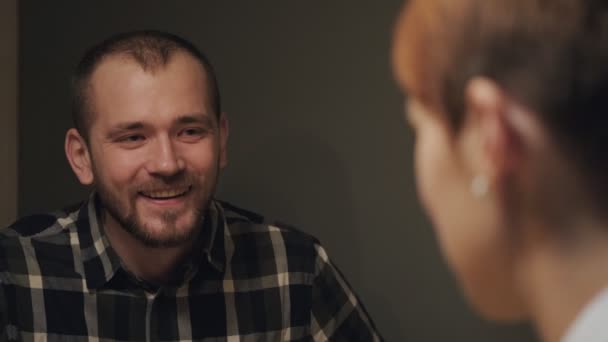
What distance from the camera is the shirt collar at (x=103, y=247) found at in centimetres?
143

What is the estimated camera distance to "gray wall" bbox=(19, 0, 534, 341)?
5.05 feet

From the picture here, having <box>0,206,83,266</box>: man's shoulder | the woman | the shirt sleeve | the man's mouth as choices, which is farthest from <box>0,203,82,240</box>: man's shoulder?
the woman

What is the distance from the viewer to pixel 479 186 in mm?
637

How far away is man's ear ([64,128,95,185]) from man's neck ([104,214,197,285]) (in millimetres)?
88

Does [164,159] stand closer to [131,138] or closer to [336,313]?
[131,138]

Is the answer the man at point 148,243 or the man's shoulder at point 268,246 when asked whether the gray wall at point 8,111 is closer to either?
the man at point 148,243

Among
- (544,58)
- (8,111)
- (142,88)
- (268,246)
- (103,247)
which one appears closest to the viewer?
(544,58)

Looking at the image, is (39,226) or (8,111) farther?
(8,111)

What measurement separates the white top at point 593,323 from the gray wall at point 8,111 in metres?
1.59

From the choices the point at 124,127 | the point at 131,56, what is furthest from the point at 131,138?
the point at 131,56

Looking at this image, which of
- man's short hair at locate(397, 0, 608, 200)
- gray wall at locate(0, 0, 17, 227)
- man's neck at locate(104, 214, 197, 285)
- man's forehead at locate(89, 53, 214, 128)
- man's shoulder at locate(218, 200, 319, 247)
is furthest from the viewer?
gray wall at locate(0, 0, 17, 227)

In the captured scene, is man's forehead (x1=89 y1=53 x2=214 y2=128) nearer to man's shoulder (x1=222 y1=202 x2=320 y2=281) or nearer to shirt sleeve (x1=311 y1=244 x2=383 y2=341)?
man's shoulder (x1=222 y1=202 x2=320 y2=281)

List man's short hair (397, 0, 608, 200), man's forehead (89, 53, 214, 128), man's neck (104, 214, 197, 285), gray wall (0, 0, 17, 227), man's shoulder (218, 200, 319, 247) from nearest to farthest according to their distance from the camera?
man's short hair (397, 0, 608, 200), man's forehead (89, 53, 214, 128), man's neck (104, 214, 197, 285), man's shoulder (218, 200, 319, 247), gray wall (0, 0, 17, 227)

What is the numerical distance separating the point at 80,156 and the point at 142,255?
0.23 meters
